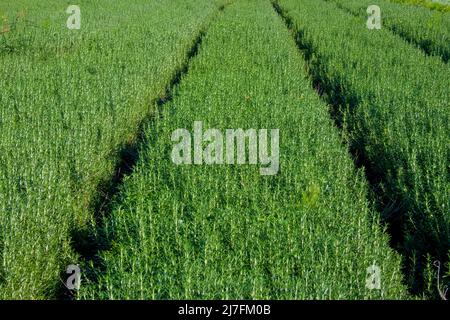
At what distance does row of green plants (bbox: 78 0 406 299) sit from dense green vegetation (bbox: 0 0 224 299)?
0.33 meters

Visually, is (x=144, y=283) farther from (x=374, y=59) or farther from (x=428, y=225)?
(x=374, y=59)

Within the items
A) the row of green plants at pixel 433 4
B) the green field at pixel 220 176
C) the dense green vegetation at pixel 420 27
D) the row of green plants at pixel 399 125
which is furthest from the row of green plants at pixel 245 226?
the row of green plants at pixel 433 4

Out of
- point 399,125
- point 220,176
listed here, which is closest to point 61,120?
point 220,176

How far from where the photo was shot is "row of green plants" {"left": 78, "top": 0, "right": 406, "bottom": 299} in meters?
2.80

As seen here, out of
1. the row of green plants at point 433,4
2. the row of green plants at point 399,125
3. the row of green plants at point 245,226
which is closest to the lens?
the row of green plants at point 245,226

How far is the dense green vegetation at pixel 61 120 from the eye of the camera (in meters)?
3.30

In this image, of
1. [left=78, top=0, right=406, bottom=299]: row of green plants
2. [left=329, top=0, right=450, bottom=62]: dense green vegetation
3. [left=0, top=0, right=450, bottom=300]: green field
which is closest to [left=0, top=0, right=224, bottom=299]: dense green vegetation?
[left=0, top=0, right=450, bottom=300]: green field

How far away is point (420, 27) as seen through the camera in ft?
37.7

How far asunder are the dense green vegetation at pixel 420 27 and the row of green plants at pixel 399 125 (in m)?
0.75

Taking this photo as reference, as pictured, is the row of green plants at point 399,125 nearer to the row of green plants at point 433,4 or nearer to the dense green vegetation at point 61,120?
the dense green vegetation at point 61,120

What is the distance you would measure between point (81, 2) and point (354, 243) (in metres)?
13.9

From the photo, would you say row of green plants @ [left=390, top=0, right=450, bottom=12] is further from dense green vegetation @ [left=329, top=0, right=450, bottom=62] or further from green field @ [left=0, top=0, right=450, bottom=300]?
green field @ [left=0, top=0, right=450, bottom=300]

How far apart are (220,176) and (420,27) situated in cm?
917
